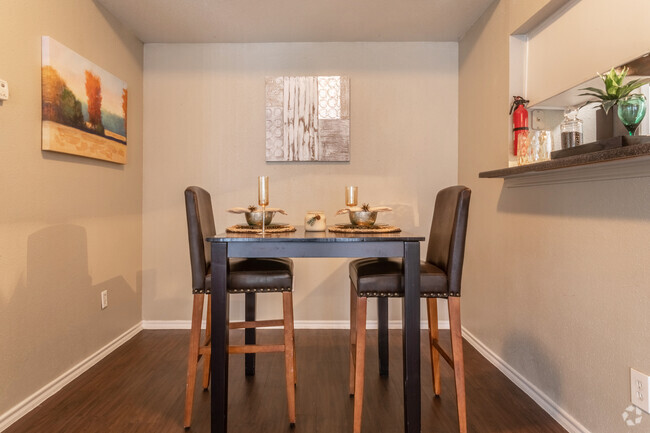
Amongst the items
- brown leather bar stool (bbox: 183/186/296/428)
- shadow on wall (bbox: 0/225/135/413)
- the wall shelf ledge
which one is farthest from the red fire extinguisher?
shadow on wall (bbox: 0/225/135/413)

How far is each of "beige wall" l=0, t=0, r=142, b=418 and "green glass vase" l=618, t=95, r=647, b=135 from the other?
246 centimetres

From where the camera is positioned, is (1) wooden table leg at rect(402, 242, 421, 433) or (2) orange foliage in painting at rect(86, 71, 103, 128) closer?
(1) wooden table leg at rect(402, 242, 421, 433)

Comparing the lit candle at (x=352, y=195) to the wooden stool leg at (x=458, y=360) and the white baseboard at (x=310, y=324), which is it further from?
the white baseboard at (x=310, y=324)

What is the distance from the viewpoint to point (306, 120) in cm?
299

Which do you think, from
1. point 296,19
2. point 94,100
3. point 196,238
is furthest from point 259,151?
point 196,238

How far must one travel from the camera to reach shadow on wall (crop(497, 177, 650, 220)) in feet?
4.41

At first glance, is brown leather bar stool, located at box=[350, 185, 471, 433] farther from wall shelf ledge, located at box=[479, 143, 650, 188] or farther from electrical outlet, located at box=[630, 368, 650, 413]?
electrical outlet, located at box=[630, 368, 650, 413]

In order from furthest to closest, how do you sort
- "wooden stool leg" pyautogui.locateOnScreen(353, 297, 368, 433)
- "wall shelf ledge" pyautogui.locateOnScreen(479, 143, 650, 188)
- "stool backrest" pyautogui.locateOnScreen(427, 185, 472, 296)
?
"stool backrest" pyautogui.locateOnScreen(427, 185, 472, 296) < "wooden stool leg" pyautogui.locateOnScreen(353, 297, 368, 433) < "wall shelf ledge" pyautogui.locateOnScreen(479, 143, 650, 188)

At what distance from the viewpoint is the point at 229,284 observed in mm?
1680

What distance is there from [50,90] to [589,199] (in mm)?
2582

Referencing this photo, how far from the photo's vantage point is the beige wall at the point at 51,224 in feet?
5.63

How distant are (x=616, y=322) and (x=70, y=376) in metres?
2.63

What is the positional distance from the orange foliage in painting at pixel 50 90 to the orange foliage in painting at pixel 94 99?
27 centimetres

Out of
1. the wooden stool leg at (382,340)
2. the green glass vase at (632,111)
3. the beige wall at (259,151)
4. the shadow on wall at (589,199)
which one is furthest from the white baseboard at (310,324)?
the green glass vase at (632,111)
